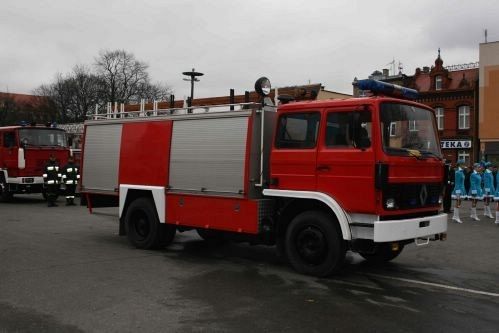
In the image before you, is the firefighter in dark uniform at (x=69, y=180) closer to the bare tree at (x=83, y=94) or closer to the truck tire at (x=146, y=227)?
the truck tire at (x=146, y=227)

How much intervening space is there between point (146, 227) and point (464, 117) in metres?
36.0

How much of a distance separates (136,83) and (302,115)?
2352 inches

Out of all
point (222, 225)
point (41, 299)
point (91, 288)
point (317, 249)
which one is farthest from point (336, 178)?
point (41, 299)

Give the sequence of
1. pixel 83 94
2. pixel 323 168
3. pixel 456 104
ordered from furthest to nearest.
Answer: pixel 83 94, pixel 456 104, pixel 323 168

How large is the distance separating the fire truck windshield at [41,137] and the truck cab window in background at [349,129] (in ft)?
49.9

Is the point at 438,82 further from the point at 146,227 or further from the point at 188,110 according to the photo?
the point at 146,227

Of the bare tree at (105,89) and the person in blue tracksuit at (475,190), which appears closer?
the person in blue tracksuit at (475,190)

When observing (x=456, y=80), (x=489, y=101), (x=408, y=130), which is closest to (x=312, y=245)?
(x=408, y=130)

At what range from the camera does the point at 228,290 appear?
655 cm

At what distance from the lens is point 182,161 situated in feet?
29.0

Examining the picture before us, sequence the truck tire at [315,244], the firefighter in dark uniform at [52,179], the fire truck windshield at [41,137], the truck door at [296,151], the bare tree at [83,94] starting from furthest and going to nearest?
the bare tree at [83,94] → the fire truck windshield at [41,137] → the firefighter in dark uniform at [52,179] → the truck door at [296,151] → the truck tire at [315,244]

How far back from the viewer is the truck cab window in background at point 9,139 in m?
19.3

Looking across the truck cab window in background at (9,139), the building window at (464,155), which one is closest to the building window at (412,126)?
the truck cab window in background at (9,139)

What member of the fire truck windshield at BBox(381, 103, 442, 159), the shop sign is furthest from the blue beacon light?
the shop sign
